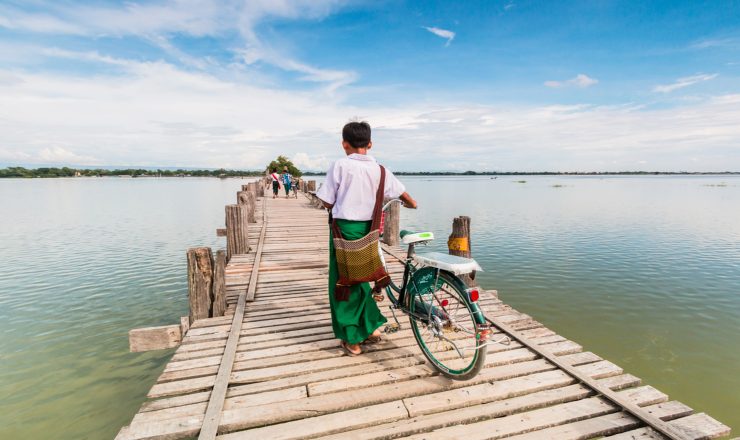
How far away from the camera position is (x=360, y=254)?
138 inches

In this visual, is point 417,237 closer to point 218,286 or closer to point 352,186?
point 352,186

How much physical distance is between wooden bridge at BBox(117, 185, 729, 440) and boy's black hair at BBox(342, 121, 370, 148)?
2.23 m

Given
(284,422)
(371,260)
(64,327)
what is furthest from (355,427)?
(64,327)

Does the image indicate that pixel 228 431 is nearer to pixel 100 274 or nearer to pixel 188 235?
pixel 100 274

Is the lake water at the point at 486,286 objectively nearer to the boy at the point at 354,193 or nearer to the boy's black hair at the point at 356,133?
the boy at the point at 354,193

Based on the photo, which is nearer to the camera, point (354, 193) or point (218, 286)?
point (354, 193)

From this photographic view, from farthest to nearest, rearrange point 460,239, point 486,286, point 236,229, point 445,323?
point 486,286 → point 236,229 → point 460,239 → point 445,323

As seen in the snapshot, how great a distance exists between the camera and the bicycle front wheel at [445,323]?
3160 millimetres

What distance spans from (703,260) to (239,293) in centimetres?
1769

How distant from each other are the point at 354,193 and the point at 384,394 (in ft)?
6.03

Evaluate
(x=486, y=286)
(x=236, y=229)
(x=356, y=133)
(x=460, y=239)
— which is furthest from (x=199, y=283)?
(x=486, y=286)

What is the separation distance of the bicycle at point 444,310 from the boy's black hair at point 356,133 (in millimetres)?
1023

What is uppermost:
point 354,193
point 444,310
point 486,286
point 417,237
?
point 354,193

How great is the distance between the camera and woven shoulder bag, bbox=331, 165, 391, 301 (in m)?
3.50
